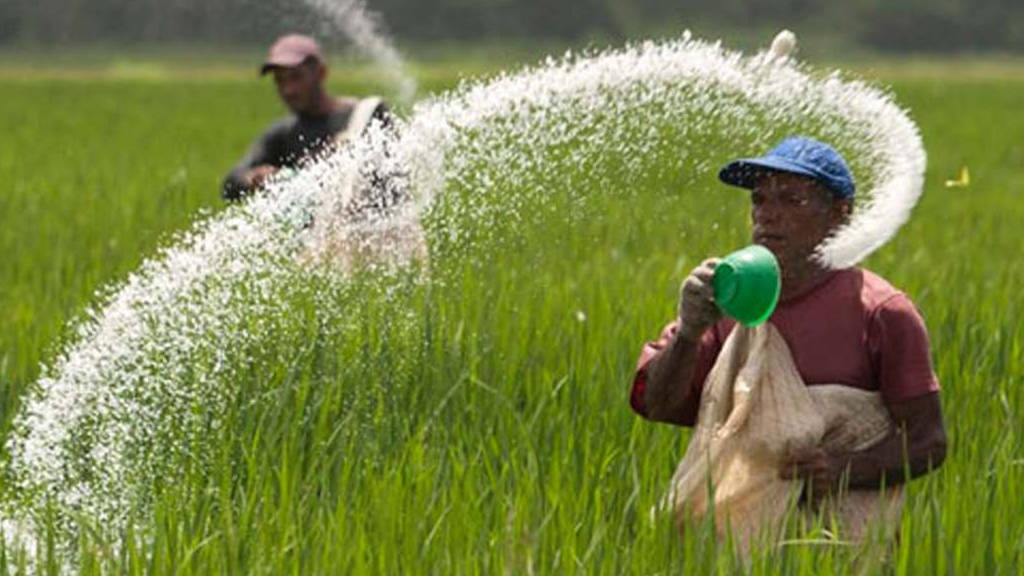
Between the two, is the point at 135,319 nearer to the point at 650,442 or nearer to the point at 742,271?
the point at 650,442

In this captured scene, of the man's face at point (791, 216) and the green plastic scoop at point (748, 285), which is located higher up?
the man's face at point (791, 216)

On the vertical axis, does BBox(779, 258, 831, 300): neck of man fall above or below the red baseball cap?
below

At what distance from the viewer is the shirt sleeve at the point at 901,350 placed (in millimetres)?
2873

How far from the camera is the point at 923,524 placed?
285 cm

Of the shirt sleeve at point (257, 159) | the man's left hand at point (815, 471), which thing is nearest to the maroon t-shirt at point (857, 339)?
the man's left hand at point (815, 471)

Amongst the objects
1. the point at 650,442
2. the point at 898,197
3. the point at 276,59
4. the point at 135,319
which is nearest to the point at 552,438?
the point at 650,442

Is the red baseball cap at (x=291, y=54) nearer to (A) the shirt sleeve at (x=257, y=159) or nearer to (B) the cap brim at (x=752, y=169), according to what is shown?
(A) the shirt sleeve at (x=257, y=159)

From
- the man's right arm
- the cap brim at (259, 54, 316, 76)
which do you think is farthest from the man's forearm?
the cap brim at (259, 54, 316, 76)

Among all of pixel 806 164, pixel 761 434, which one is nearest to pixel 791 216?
pixel 806 164

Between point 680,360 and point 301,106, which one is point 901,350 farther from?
point 301,106

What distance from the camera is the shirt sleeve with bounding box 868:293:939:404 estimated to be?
2873 millimetres

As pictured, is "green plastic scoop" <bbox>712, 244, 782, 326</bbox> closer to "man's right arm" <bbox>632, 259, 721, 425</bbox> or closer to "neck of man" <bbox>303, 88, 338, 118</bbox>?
"man's right arm" <bbox>632, 259, 721, 425</bbox>

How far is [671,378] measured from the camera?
289 cm

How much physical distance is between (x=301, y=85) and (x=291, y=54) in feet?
0.31
